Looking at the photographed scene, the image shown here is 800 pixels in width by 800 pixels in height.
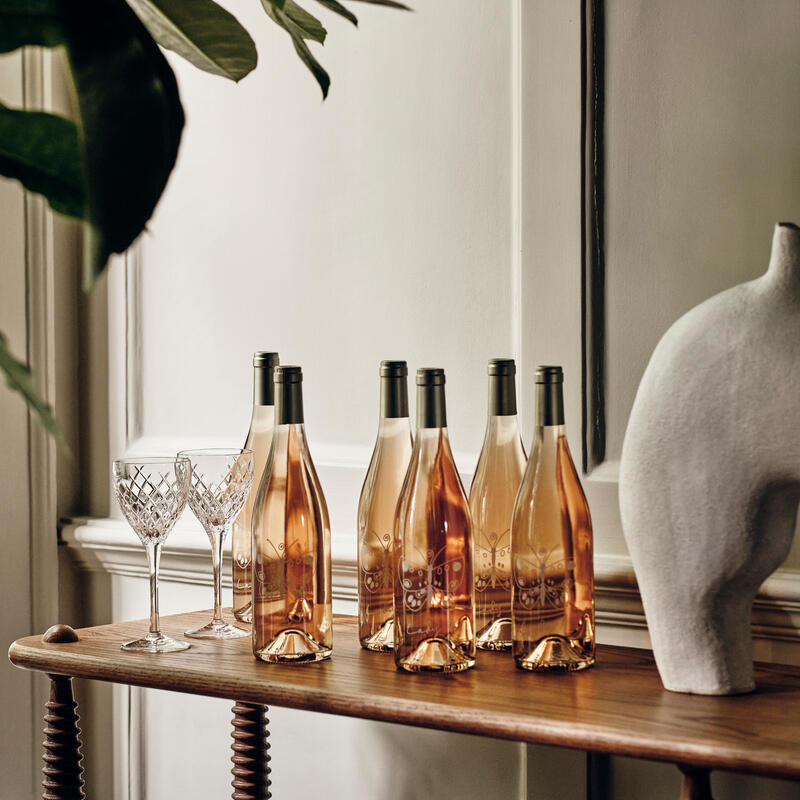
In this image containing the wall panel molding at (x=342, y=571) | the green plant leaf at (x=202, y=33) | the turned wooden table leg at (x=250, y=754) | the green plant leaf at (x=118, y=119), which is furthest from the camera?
the turned wooden table leg at (x=250, y=754)

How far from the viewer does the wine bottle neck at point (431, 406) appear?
928 mm

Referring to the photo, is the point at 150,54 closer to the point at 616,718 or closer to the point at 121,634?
the point at 616,718

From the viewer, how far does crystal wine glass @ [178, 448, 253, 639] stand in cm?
107

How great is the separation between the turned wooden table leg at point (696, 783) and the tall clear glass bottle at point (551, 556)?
20cm

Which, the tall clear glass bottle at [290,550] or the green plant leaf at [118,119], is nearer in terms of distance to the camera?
the green plant leaf at [118,119]

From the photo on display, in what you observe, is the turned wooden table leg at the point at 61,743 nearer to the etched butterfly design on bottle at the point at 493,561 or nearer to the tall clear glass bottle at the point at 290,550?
the tall clear glass bottle at the point at 290,550

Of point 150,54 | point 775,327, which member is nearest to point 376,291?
point 775,327

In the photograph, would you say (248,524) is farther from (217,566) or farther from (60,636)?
(60,636)

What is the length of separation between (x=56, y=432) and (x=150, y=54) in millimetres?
91

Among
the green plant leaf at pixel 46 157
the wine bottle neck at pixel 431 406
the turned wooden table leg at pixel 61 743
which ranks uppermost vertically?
the green plant leaf at pixel 46 157

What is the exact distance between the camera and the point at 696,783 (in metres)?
0.70

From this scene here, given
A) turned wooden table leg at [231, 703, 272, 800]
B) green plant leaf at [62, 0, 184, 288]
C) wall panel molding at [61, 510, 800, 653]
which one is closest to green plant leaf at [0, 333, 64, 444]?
green plant leaf at [62, 0, 184, 288]

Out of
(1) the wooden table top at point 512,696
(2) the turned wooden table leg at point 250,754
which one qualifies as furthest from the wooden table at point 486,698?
(2) the turned wooden table leg at point 250,754

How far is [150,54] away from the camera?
24cm
